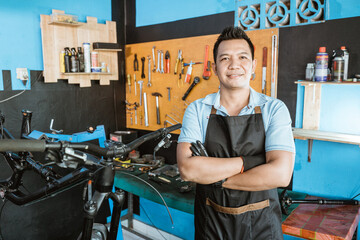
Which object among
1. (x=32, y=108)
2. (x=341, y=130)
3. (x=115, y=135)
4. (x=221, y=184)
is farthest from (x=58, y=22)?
(x=341, y=130)

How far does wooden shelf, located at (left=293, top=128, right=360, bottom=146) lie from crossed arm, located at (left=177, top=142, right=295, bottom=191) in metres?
0.97

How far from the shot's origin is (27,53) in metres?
2.93

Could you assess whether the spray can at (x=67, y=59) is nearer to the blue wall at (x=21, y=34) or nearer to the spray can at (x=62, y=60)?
the spray can at (x=62, y=60)

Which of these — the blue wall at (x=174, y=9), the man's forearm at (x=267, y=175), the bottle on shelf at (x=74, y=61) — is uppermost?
the blue wall at (x=174, y=9)

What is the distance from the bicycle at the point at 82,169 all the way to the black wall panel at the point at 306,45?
48.4 inches

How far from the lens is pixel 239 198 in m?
1.56

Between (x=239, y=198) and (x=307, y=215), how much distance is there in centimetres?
87

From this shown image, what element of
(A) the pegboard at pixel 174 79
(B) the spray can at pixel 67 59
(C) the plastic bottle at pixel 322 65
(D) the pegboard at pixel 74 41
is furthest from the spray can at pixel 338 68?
(B) the spray can at pixel 67 59

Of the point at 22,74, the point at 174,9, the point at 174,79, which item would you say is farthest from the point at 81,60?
the point at 174,9

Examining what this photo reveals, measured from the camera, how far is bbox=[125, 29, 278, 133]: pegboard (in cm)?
269

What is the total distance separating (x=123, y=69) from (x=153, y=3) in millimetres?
877

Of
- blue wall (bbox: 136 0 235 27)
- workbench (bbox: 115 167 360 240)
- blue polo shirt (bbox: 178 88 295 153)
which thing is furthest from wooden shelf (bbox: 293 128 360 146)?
blue wall (bbox: 136 0 235 27)

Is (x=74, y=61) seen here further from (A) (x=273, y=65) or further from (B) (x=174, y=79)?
(A) (x=273, y=65)

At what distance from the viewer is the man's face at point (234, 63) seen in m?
1.59
